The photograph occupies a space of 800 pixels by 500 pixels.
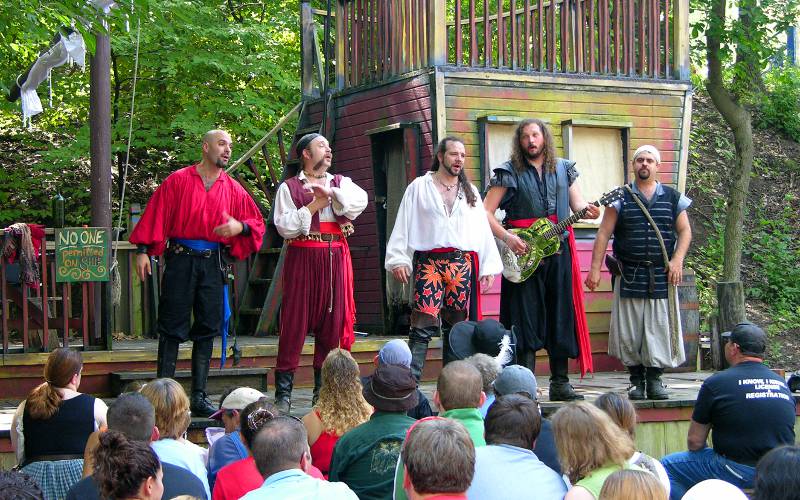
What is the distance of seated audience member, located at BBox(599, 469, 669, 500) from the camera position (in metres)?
3.32

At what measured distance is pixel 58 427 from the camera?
211 inches

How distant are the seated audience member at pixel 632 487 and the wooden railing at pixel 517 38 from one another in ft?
23.4

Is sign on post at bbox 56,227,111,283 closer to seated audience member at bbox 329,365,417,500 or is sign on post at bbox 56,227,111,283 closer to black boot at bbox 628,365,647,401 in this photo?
black boot at bbox 628,365,647,401

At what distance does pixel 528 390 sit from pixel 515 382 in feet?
0.25

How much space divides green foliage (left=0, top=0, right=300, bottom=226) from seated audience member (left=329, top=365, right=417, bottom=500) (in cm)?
890

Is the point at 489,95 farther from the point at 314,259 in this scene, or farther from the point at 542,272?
the point at 314,259

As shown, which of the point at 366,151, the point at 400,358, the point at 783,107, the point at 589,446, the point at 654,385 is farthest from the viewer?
the point at 783,107

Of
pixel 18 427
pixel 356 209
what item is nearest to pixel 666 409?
pixel 356 209

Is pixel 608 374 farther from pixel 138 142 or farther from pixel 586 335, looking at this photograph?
pixel 138 142

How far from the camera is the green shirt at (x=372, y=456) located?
4387 mm

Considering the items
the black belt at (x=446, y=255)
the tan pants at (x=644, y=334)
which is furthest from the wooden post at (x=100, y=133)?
the tan pants at (x=644, y=334)

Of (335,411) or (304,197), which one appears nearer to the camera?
(335,411)

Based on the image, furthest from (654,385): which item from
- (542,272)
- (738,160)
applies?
(738,160)

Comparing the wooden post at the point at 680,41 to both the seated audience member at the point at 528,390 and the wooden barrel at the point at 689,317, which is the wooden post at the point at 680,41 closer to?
the wooden barrel at the point at 689,317
